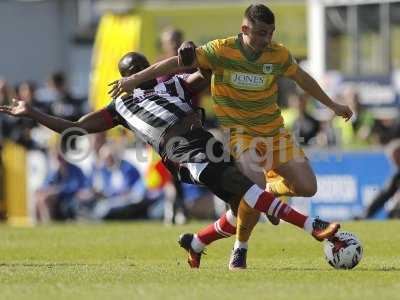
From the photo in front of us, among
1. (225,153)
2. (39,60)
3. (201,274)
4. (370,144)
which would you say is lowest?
(39,60)

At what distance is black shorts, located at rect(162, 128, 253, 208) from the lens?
10.7m

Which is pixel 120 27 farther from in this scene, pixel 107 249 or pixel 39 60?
pixel 39 60

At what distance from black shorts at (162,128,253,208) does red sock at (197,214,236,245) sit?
11.7 inches

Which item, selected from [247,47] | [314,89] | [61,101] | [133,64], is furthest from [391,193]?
[247,47]

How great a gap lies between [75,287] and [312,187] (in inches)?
100

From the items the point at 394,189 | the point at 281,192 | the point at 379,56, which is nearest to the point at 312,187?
the point at 281,192

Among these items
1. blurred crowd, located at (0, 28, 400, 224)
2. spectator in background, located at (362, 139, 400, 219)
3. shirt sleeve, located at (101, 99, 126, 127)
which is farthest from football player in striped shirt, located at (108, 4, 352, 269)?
blurred crowd, located at (0, 28, 400, 224)

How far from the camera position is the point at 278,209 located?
10438 mm

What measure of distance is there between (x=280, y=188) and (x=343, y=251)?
1302 millimetres

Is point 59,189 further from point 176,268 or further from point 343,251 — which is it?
point 343,251

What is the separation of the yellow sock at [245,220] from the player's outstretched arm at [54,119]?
1504 mm

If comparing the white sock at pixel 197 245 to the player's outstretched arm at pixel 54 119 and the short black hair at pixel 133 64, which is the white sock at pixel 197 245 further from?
the short black hair at pixel 133 64

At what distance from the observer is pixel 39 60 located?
46625 millimetres

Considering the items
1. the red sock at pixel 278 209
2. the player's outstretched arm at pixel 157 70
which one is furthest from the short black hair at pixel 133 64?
the red sock at pixel 278 209
